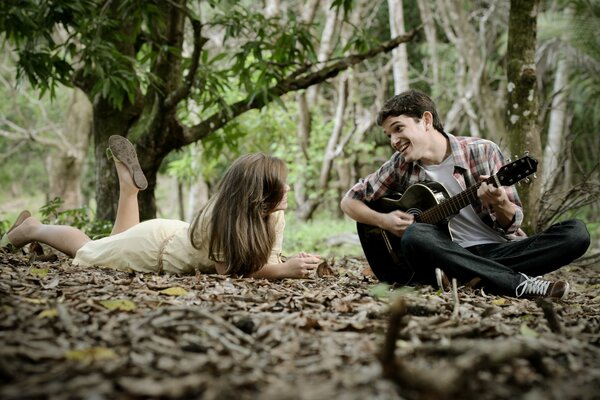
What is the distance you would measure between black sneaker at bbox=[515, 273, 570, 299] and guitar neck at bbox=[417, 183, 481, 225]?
23.0 inches

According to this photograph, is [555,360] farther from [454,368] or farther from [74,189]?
[74,189]

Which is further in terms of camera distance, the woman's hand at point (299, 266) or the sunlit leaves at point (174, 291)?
the woman's hand at point (299, 266)

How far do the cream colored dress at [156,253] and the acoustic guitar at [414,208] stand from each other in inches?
26.6

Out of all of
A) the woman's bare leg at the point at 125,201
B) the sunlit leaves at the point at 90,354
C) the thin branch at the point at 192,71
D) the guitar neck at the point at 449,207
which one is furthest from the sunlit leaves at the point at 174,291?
the thin branch at the point at 192,71

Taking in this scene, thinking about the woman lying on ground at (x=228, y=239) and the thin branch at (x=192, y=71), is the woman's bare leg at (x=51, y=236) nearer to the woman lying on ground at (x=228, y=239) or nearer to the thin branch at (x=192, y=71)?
the woman lying on ground at (x=228, y=239)

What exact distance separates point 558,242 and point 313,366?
2393 millimetres

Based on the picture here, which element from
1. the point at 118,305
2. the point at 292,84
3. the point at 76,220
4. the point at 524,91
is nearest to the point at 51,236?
the point at 76,220

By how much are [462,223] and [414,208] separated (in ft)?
1.11

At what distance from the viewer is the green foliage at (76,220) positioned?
5.76 m

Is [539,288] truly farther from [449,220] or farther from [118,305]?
[118,305]

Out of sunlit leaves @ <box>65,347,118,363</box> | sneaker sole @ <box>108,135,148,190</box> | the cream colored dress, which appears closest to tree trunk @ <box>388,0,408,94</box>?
sneaker sole @ <box>108,135,148,190</box>

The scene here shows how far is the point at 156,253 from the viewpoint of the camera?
3.96 m

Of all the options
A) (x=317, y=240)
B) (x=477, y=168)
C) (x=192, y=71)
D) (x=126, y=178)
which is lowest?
(x=317, y=240)

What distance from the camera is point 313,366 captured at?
1.58m
